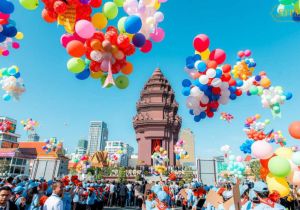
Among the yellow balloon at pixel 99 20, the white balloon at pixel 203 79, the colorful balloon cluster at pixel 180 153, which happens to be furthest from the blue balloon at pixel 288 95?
the colorful balloon cluster at pixel 180 153

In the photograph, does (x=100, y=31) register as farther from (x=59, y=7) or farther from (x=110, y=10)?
(x=59, y=7)

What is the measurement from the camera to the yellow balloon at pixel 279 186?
3.98m

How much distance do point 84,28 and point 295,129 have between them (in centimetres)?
427

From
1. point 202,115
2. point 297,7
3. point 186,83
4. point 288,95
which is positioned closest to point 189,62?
point 186,83

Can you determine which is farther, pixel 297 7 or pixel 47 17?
pixel 47 17

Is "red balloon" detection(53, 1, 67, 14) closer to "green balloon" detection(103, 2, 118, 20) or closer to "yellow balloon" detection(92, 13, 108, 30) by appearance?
"yellow balloon" detection(92, 13, 108, 30)

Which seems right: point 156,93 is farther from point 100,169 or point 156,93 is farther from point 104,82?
point 104,82

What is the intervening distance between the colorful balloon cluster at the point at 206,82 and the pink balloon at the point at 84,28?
8.40 feet

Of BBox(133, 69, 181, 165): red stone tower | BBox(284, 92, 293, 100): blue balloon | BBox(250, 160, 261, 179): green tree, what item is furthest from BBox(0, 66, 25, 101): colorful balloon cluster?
BBox(250, 160, 261, 179): green tree

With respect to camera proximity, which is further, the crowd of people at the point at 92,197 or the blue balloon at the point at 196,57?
the blue balloon at the point at 196,57

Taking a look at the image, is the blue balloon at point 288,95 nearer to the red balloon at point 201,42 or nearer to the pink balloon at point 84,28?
the red balloon at point 201,42

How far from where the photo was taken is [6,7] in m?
4.97

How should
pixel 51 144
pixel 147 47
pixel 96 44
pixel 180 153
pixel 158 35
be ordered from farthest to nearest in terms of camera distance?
pixel 51 144, pixel 180 153, pixel 147 47, pixel 158 35, pixel 96 44

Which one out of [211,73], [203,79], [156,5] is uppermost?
[156,5]
